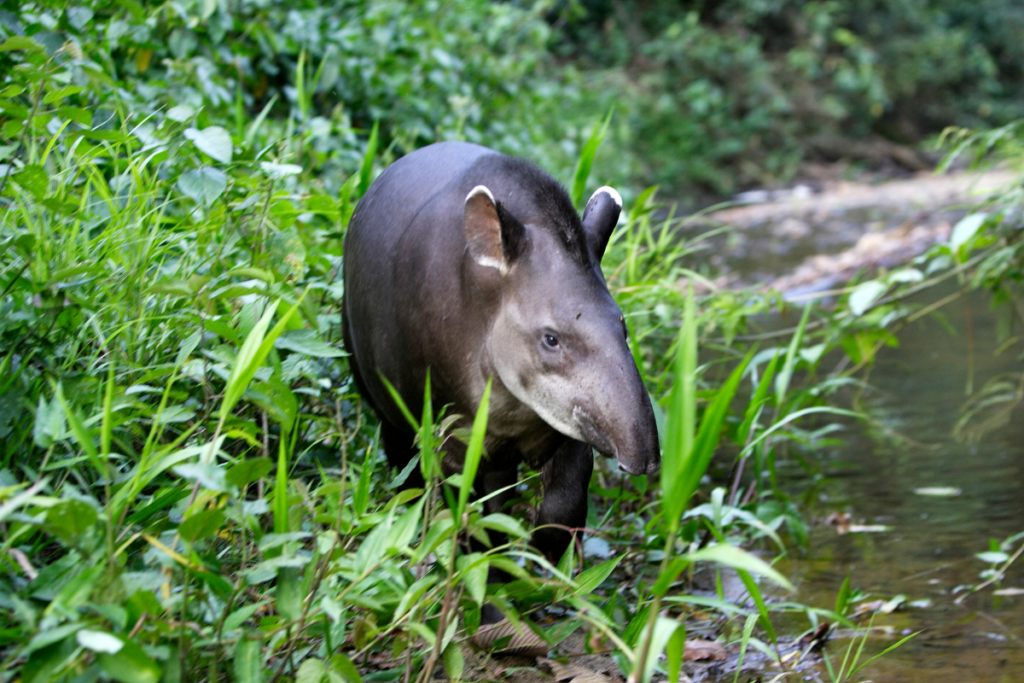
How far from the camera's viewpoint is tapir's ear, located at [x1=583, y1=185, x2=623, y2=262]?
264cm

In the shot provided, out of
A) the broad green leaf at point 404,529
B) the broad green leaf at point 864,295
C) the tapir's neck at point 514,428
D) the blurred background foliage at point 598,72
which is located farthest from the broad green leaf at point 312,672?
the broad green leaf at point 864,295

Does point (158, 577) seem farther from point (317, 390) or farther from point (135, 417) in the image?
point (317, 390)

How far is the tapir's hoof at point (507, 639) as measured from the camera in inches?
88.6

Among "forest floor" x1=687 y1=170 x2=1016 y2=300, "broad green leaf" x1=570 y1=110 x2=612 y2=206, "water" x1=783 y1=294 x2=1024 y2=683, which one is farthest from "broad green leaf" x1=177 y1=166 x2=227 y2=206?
"forest floor" x1=687 y1=170 x2=1016 y2=300

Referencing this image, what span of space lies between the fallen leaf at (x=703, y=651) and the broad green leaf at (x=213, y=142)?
193 centimetres

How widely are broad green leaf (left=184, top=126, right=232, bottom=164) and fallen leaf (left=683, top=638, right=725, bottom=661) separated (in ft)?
6.34

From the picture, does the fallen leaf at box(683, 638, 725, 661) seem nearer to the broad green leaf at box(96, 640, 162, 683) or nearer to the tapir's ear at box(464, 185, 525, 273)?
the tapir's ear at box(464, 185, 525, 273)

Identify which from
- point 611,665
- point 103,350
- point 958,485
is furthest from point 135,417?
point 958,485

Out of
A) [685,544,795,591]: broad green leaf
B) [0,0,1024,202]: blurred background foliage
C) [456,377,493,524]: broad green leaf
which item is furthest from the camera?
[0,0,1024,202]: blurred background foliage

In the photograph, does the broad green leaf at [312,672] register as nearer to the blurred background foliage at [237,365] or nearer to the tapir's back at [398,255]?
the blurred background foliage at [237,365]

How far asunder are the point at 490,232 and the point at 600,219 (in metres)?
0.39

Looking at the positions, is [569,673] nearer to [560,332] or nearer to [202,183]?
[560,332]

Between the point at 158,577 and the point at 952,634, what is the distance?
231 centimetres

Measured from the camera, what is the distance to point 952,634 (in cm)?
295
